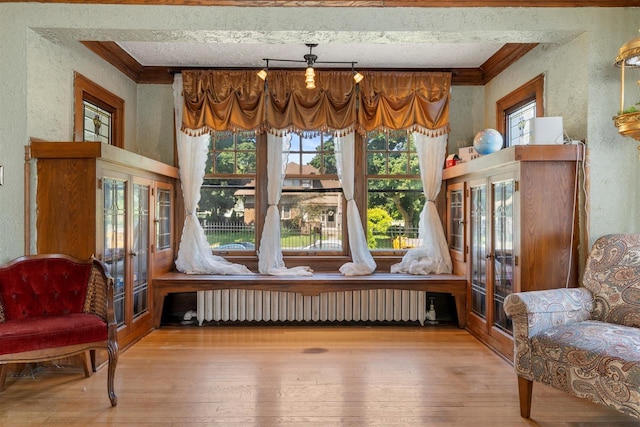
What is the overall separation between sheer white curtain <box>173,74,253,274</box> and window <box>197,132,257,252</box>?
0.22 meters

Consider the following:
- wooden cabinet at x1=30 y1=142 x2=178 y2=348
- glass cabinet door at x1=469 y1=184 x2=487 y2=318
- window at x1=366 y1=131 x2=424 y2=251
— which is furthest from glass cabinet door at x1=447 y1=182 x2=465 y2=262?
wooden cabinet at x1=30 y1=142 x2=178 y2=348

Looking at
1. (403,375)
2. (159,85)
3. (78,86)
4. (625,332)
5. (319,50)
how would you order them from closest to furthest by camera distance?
(625,332)
(403,375)
(78,86)
(319,50)
(159,85)

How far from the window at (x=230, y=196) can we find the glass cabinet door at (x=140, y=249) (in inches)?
34.2

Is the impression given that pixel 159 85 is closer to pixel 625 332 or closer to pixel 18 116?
pixel 18 116

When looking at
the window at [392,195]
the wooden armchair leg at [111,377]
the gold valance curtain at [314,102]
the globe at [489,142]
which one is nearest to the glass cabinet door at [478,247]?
the globe at [489,142]

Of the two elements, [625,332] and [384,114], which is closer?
[625,332]

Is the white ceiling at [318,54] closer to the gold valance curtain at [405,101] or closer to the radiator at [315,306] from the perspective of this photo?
the gold valance curtain at [405,101]

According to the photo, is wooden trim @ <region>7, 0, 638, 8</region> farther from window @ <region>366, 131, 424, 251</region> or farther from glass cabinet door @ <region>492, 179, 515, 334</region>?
window @ <region>366, 131, 424, 251</region>

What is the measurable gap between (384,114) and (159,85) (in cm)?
258

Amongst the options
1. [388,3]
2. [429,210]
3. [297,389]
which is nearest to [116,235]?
[297,389]

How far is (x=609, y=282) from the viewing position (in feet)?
9.47

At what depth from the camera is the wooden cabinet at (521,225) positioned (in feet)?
11.0

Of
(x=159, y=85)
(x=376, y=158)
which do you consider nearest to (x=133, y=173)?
(x=159, y=85)

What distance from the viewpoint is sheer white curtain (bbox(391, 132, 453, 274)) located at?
4.95 meters
